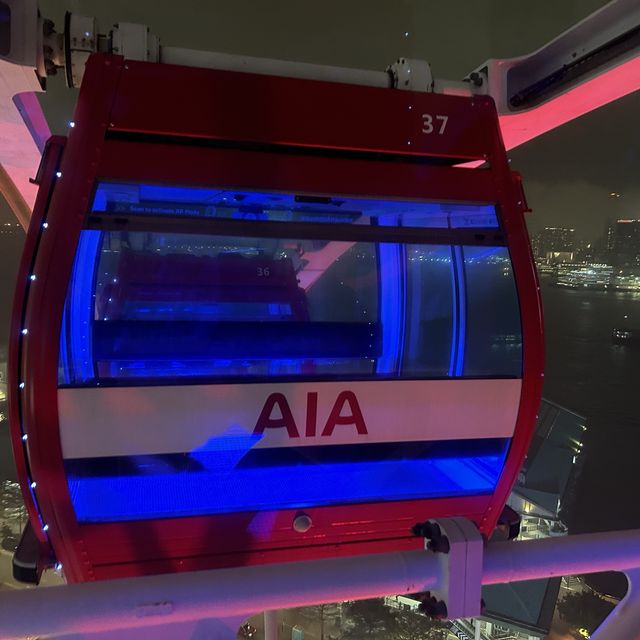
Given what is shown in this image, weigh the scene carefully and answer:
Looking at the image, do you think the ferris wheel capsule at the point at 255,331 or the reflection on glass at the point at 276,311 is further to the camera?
the reflection on glass at the point at 276,311

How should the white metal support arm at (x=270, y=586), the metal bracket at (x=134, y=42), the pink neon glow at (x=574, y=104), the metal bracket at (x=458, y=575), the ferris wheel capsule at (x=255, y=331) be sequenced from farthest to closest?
the pink neon glow at (x=574, y=104)
the metal bracket at (x=134, y=42)
the ferris wheel capsule at (x=255, y=331)
the metal bracket at (x=458, y=575)
the white metal support arm at (x=270, y=586)

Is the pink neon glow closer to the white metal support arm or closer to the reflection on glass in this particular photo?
the reflection on glass

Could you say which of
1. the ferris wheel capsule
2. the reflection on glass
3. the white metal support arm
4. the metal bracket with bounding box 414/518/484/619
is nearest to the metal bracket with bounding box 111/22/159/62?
the ferris wheel capsule

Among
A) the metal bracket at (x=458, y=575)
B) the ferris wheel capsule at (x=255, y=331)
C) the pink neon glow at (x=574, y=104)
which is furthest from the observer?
the pink neon glow at (x=574, y=104)

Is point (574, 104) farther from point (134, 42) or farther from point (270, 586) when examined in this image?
point (270, 586)

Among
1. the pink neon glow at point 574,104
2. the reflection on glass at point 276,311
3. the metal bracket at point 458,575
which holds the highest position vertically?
the pink neon glow at point 574,104

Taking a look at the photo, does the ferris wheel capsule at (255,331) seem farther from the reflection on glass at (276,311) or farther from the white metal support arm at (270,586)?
the white metal support arm at (270,586)

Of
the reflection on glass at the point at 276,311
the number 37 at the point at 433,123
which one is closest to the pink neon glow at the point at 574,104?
the number 37 at the point at 433,123

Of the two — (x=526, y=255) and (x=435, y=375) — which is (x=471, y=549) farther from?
(x=526, y=255)
